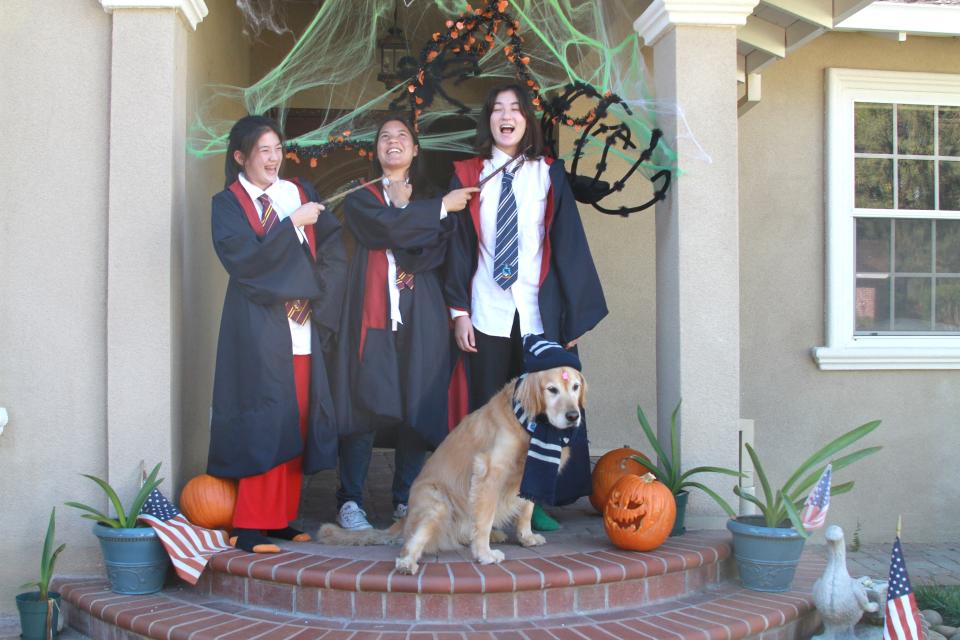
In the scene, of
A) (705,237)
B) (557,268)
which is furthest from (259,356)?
(705,237)

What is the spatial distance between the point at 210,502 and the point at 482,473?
135cm

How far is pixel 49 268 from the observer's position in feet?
14.1

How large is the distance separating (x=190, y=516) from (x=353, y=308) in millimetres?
1256

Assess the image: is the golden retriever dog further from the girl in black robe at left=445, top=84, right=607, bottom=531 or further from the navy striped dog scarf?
the girl in black robe at left=445, top=84, right=607, bottom=531

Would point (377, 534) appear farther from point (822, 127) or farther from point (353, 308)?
point (822, 127)

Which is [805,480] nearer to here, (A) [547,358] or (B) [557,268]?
(A) [547,358]

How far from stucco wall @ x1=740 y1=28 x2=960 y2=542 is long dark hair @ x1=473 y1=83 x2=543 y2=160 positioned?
2.71 meters

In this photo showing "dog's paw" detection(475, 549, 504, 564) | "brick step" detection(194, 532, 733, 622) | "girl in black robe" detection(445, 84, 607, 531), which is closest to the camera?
"brick step" detection(194, 532, 733, 622)

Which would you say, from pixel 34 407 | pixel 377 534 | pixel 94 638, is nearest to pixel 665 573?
pixel 377 534

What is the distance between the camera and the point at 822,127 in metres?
6.54

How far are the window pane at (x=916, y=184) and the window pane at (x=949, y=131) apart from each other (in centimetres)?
18

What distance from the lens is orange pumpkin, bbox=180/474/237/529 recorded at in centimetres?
411

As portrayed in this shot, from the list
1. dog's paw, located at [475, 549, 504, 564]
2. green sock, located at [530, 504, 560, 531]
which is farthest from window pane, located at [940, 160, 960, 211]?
dog's paw, located at [475, 549, 504, 564]

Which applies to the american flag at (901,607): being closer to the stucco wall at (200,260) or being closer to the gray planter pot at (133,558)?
the gray planter pot at (133,558)
